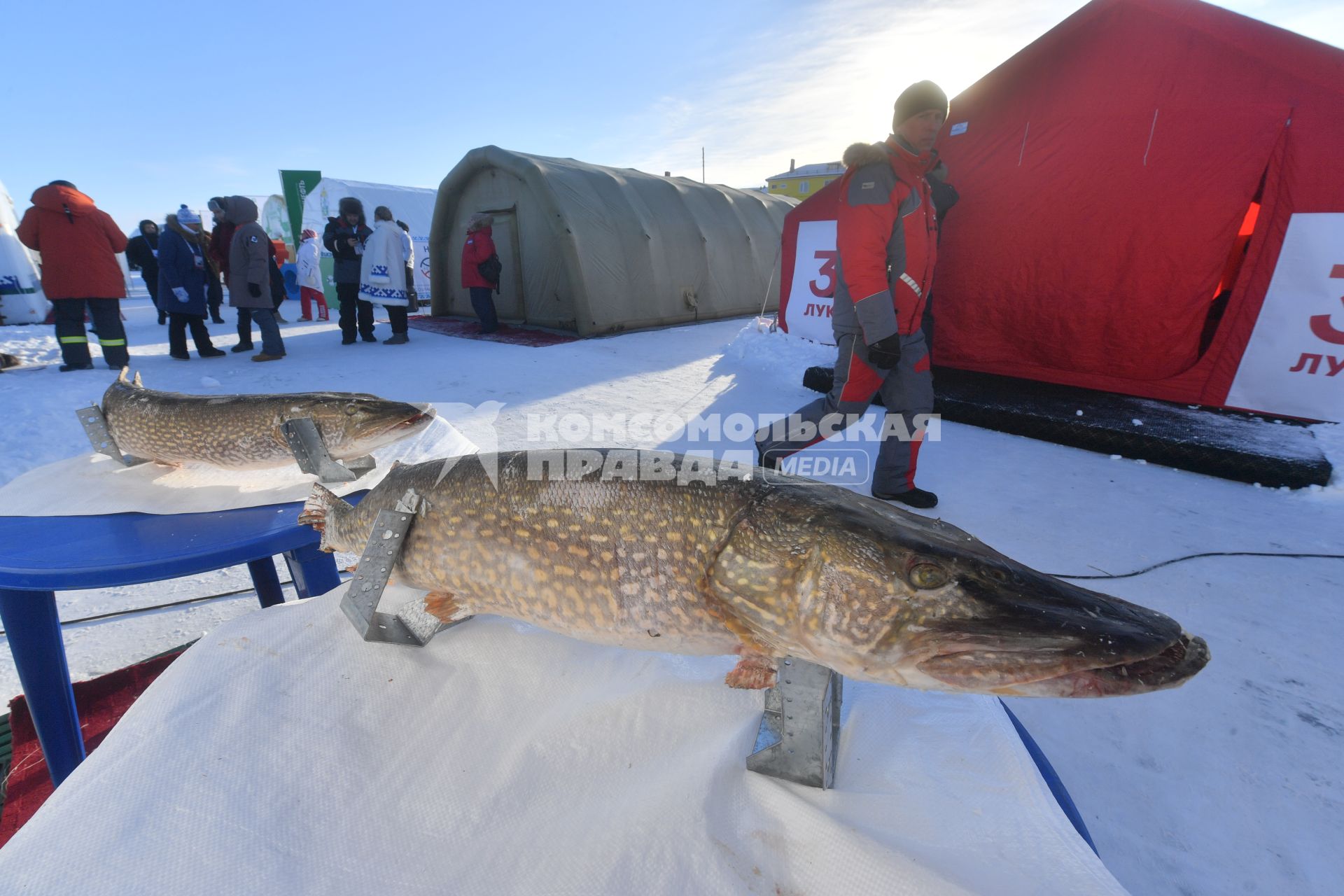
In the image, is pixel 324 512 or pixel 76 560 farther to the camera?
pixel 324 512

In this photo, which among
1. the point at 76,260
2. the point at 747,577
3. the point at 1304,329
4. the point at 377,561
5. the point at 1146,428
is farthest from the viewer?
the point at 76,260

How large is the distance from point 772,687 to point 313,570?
1609 millimetres

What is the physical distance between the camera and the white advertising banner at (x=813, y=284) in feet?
23.9

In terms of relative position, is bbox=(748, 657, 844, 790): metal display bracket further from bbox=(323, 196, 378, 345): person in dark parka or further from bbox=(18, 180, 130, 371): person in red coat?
bbox=(323, 196, 378, 345): person in dark parka

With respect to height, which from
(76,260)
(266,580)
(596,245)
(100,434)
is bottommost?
(266,580)

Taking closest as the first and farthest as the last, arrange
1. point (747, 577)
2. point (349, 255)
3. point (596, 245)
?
point (747, 577) < point (349, 255) < point (596, 245)

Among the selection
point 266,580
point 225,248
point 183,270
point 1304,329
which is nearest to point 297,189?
point 225,248

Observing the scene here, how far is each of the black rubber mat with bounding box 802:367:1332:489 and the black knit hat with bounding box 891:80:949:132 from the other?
280 centimetres

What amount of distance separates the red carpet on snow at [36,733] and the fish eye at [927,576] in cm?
261

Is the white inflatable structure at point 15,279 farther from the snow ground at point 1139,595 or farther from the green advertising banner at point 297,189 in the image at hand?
the snow ground at point 1139,595

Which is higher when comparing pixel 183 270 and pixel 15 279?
pixel 183 270

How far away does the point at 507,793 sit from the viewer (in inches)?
44.9

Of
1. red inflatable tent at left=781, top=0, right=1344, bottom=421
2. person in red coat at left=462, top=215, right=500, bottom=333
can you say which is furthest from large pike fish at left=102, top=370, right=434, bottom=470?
person in red coat at left=462, top=215, right=500, bottom=333

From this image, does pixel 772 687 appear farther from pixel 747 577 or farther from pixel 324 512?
pixel 324 512
